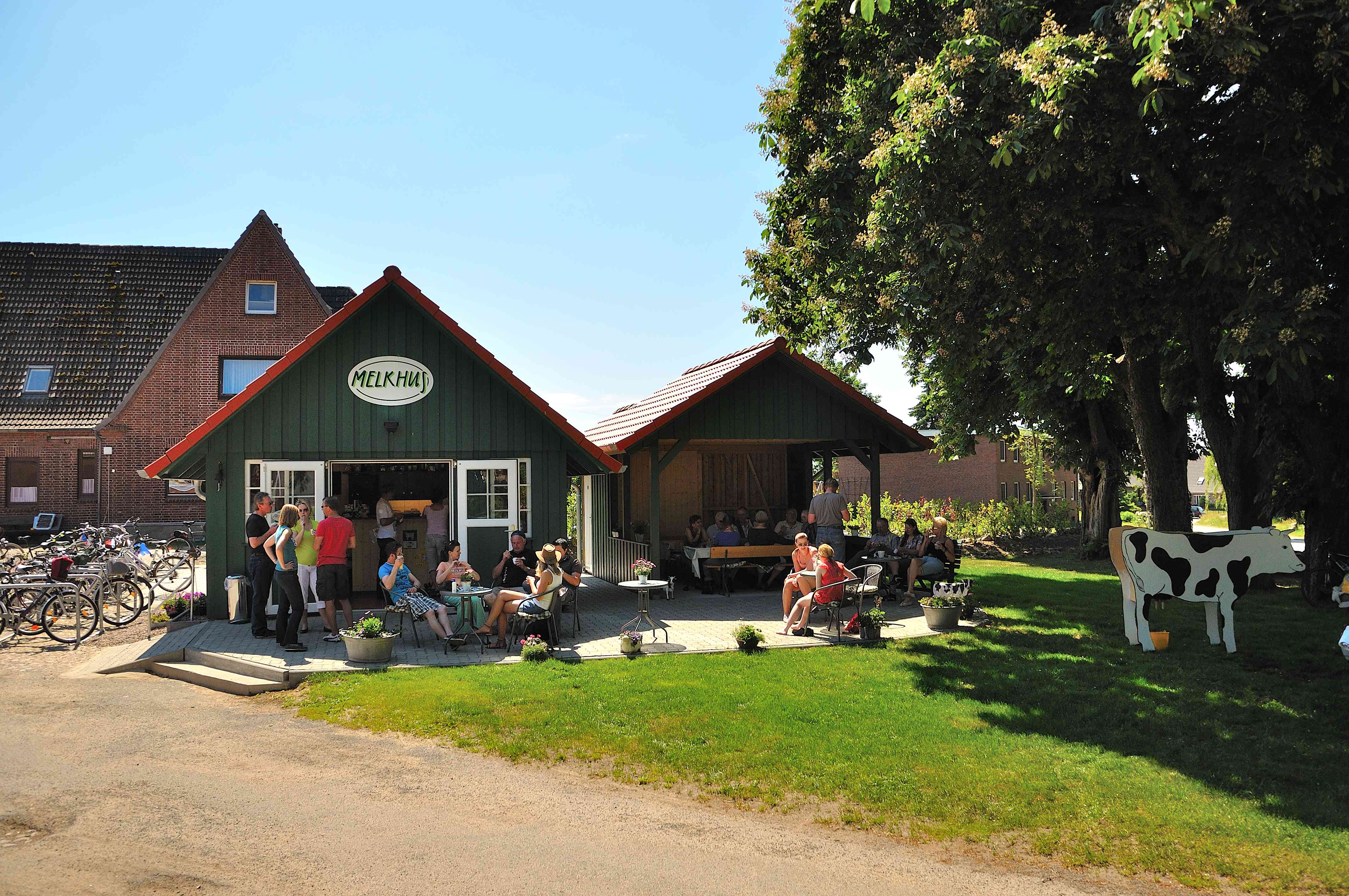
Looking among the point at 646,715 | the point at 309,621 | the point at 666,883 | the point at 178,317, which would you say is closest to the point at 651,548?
the point at 309,621

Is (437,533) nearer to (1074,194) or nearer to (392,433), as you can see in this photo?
(392,433)

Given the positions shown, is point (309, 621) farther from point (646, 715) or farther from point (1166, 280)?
point (1166, 280)

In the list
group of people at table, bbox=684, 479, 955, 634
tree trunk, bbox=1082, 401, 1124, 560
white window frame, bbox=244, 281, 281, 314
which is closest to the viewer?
group of people at table, bbox=684, 479, 955, 634

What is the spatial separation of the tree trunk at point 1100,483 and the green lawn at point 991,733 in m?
10.3

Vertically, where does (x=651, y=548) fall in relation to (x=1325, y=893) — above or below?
above

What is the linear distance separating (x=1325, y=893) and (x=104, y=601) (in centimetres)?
1457

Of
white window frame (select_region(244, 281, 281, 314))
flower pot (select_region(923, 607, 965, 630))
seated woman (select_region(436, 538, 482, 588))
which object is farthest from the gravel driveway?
white window frame (select_region(244, 281, 281, 314))

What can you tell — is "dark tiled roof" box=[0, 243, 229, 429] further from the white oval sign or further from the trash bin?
the trash bin

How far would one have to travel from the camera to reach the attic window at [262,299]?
27.9 meters

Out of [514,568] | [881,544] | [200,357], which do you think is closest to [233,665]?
[514,568]

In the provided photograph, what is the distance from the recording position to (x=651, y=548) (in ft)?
52.1

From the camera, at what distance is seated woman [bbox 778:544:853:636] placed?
11914 millimetres

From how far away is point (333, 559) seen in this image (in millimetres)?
11133

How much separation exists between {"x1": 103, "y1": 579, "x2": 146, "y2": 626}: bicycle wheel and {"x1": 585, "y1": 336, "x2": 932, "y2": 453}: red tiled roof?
753 centimetres
